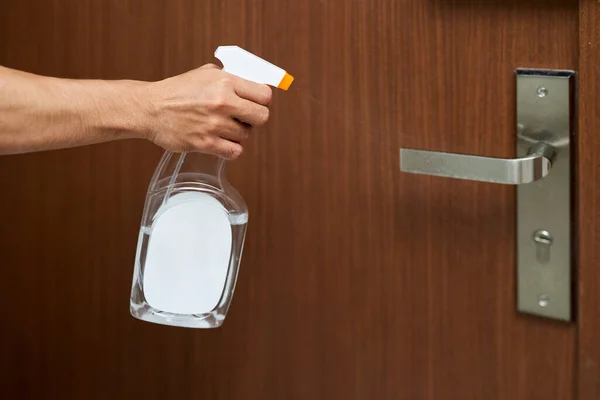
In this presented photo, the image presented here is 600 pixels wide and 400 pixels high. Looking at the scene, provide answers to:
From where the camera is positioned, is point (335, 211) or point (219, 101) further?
point (335, 211)

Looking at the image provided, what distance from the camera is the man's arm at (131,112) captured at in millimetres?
806

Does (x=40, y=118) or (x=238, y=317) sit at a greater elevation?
(x=40, y=118)

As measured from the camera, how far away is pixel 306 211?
979 millimetres

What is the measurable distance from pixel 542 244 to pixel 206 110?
30 cm

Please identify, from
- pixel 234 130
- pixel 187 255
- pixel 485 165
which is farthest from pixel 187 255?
pixel 485 165

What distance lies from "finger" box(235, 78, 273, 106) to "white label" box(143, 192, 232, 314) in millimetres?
103

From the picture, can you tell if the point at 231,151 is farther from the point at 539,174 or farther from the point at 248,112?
the point at 539,174

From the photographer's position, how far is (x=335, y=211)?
956 millimetres

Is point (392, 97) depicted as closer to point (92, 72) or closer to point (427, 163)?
point (427, 163)

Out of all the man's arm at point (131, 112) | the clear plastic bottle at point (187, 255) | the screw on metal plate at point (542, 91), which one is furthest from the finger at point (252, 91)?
the screw on metal plate at point (542, 91)

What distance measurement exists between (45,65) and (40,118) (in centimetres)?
35

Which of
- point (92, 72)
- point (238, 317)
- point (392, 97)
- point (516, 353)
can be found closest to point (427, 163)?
point (392, 97)

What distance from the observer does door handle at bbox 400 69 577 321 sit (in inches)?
31.1

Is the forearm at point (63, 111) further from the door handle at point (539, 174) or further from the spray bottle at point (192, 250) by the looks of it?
the door handle at point (539, 174)
